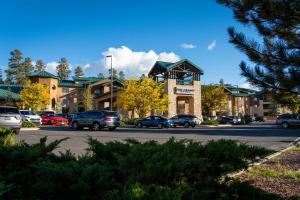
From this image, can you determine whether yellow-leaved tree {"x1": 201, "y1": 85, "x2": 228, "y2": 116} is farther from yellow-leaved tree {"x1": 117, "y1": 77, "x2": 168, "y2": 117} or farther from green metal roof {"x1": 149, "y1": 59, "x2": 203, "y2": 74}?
yellow-leaved tree {"x1": 117, "y1": 77, "x2": 168, "y2": 117}

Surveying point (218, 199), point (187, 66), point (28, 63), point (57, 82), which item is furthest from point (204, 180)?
point (28, 63)

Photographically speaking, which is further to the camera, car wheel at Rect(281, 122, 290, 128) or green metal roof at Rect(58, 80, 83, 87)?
green metal roof at Rect(58, 80, 83, 87)

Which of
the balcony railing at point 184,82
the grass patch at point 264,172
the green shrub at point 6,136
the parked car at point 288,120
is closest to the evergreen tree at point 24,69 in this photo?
the balcony railing at point 184,82

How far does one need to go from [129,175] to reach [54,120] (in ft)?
120

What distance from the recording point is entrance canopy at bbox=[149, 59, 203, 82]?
169 ft

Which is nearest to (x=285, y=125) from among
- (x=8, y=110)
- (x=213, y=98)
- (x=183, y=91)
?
(x=183, y=91)

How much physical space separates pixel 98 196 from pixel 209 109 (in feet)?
206

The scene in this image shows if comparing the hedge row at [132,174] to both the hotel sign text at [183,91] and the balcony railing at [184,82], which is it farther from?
the balcony railing at [184,82]

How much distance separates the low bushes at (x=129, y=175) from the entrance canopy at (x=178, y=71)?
4597 centimetres

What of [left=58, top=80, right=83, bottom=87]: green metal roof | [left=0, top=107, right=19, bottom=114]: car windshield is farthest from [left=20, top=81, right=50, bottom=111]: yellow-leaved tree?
[left=0, top=107, right=19, bottom=114]: car windshield

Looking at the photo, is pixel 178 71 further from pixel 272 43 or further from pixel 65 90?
pixel 272 43

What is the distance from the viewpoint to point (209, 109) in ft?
214

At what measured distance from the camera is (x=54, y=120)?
3916cm

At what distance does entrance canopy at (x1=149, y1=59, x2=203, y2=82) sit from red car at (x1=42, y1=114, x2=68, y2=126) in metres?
18.7
